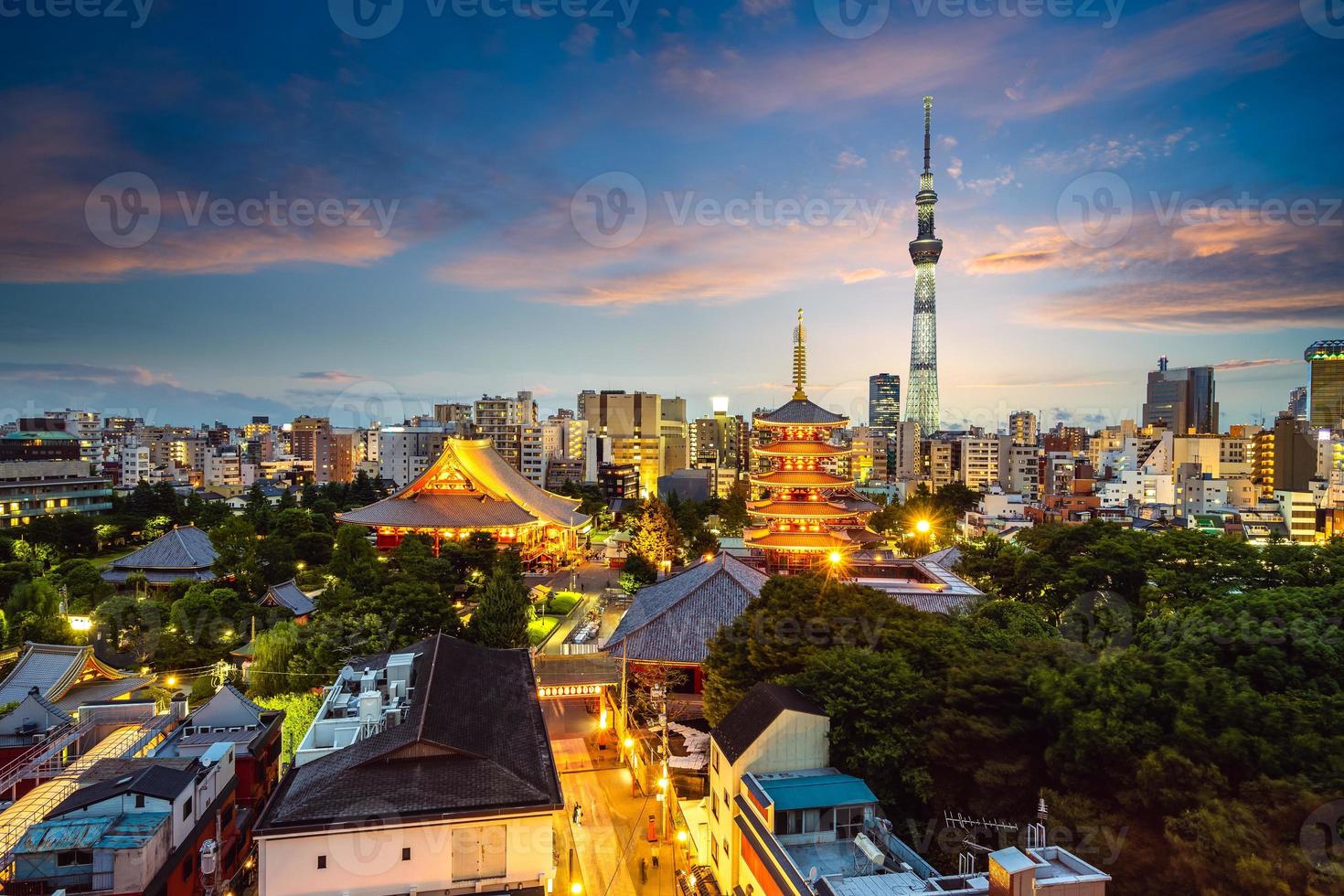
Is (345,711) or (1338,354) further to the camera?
(1338,354)

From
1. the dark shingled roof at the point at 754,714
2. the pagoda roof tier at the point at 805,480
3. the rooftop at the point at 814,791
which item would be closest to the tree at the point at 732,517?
the pagoda roof tier at the point at 805,480

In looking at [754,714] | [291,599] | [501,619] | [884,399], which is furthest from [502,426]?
[884,399]

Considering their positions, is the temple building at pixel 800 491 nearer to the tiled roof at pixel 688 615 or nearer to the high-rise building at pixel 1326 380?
the tiled roof at pixel 688 615

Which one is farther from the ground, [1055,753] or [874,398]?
[874,398]

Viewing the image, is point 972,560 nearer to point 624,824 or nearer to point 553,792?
point 624,824

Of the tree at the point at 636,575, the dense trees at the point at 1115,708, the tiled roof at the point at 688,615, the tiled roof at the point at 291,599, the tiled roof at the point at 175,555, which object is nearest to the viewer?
the dense trees at the point at 1115,708

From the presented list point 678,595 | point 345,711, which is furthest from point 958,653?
point 345,711
